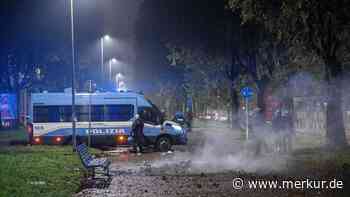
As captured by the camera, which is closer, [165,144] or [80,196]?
[80,196]

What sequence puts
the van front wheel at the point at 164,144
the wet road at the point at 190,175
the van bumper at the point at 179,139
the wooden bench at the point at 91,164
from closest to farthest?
the wet road at the point at 190,175 < the wooden bench at the point at 91,164 < the van front wheel at the point at 164,144 < the van bumper at the point at 179,139

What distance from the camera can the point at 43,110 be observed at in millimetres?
30250

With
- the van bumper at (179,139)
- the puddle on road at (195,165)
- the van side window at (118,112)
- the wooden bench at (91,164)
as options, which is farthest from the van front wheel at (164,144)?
the wooden bench at (91,164)

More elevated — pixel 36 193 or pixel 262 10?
pixel 262 10

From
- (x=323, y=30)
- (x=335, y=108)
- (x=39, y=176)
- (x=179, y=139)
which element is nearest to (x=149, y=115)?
(x=179, y=139)

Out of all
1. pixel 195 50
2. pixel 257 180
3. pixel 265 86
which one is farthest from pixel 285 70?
pixel 257 180

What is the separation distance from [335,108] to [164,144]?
8843 mm

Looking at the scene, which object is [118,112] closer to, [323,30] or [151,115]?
[151,115]

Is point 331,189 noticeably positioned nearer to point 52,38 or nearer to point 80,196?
point 80,196

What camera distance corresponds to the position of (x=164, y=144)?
2897 centimetres

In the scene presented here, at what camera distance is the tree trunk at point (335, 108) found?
938 inches

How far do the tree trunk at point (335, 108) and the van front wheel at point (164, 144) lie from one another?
8.12 m

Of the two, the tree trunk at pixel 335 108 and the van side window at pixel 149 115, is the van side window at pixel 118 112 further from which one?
the tree trunk at pixel 335 108

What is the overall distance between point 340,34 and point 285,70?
61.2 ft
